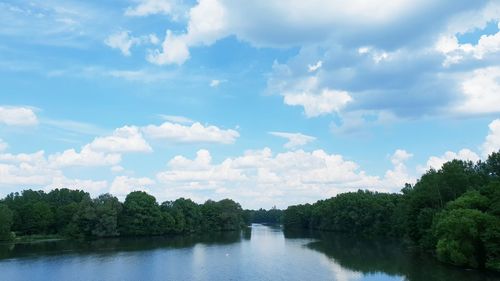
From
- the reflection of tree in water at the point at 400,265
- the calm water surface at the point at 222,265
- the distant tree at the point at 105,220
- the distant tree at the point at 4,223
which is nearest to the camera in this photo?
the reflection of tree in water at the point at 400,265

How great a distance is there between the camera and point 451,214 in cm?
5688

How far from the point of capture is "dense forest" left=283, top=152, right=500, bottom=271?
53406 millimetres

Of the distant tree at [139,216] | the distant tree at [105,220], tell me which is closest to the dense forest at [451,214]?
the distant tree at [139,216]

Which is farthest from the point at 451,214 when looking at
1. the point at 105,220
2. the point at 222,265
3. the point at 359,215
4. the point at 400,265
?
the point at 359,215

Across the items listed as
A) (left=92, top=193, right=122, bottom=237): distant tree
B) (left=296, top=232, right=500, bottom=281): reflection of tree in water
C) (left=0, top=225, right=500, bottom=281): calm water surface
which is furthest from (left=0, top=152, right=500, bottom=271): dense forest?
(left=0, top=225, right=500, bottom=281): calm water surface

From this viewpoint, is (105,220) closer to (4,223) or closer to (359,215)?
(4,223)

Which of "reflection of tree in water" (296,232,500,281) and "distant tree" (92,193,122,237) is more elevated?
"distant tree" (92,193,122,237)

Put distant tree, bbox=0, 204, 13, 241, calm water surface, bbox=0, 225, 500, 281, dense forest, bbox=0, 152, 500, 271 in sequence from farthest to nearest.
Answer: distant tree, bbox=0, 204, 13, 241 → dense forest, bbox=0, 152, 500, 271 → calm water surface, bbox=0, 225, 500, 281

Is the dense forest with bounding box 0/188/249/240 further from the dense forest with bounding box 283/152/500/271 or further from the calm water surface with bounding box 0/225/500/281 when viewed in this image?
the dense forest with bounding box 283/152/500/271

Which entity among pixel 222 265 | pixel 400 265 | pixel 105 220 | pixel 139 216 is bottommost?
pixel 400 265

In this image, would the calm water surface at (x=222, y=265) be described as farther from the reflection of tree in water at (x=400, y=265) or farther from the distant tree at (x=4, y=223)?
the distant tree at (x=4, y=223)

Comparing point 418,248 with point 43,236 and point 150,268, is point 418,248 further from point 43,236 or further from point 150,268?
point 43,236

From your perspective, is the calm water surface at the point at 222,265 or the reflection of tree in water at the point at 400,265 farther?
the calm water surface at the point at 222,265

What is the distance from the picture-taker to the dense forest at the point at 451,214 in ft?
175
